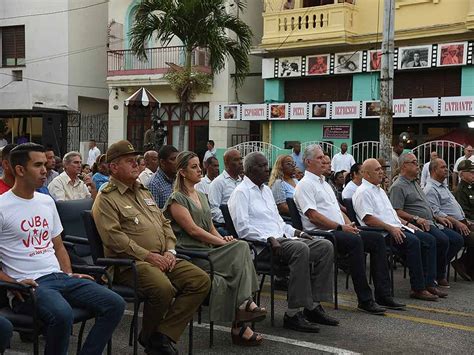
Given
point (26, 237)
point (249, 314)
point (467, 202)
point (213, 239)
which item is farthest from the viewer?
point (467, 202)

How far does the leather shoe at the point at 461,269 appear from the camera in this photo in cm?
885

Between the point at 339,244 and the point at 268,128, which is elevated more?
the point at 268,128

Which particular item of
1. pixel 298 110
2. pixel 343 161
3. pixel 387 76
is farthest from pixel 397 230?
pixel 298 110

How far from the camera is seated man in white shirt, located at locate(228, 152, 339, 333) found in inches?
236

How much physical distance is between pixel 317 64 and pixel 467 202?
1225 cm

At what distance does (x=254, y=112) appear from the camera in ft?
71.4

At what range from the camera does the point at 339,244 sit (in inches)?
271

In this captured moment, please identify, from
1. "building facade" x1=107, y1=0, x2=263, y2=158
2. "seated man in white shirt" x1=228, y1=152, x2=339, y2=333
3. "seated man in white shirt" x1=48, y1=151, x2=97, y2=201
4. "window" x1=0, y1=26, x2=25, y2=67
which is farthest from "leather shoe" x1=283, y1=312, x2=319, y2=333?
"window" x1=0, y1=26, x2=25, y2=67

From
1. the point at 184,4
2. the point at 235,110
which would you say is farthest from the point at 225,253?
the point at 235,110

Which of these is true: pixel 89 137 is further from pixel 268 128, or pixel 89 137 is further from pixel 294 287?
pixel 294 287

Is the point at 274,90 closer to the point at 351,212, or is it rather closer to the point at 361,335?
the point at 351,212

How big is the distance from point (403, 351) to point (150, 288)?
7.26ft

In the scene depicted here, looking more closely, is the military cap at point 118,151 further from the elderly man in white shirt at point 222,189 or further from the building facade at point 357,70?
the building facade at point 357,70

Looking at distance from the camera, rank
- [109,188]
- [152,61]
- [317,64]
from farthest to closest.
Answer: [152,61] → [317,64] → [109,188]
